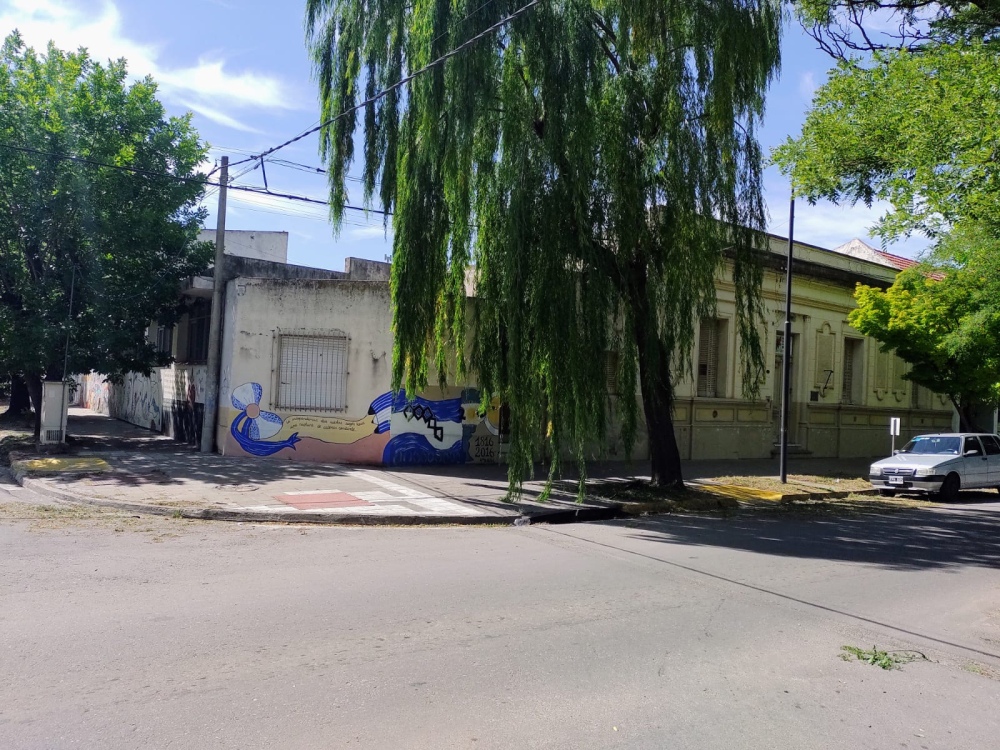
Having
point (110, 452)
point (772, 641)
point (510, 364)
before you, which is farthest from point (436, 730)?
point (110, 452)

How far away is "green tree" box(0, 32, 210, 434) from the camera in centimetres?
1695

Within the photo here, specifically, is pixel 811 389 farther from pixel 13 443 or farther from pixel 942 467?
pixel 13 443

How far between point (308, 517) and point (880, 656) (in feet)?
25.5

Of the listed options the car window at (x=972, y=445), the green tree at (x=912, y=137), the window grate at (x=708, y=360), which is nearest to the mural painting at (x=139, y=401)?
the window grate at (x=708, y=360)

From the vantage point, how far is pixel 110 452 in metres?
17.3

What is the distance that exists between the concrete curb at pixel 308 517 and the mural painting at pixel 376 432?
15.6ft

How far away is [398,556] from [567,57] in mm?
8018

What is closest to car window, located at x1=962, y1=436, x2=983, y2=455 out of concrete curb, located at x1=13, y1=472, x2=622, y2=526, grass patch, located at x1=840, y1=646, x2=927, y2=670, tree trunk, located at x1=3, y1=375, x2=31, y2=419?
concrete curb, located at x1=13, y1=472, x2=622, y2=526

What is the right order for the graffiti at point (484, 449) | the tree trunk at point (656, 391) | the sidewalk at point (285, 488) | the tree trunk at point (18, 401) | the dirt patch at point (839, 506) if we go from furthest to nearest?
the tree trunk at point (18, 401), the graffiti at point (484, 449), the dirt patch at point (839, 506), the tree trunk at point (656, 391), the sidewalk at point (285, 488)

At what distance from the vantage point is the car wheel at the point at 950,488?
702 inches

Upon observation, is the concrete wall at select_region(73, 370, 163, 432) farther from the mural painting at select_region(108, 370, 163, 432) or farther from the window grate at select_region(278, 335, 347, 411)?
the window grate at select_region(278, 335, 347, 411)

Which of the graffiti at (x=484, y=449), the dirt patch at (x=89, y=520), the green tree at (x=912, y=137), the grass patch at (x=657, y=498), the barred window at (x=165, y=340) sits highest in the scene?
the green tree at (x=912, y=137)

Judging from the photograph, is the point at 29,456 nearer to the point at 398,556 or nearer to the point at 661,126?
the point at 398,556

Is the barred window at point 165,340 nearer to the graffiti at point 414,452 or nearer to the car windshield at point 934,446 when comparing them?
the graffiti at point 414,452
